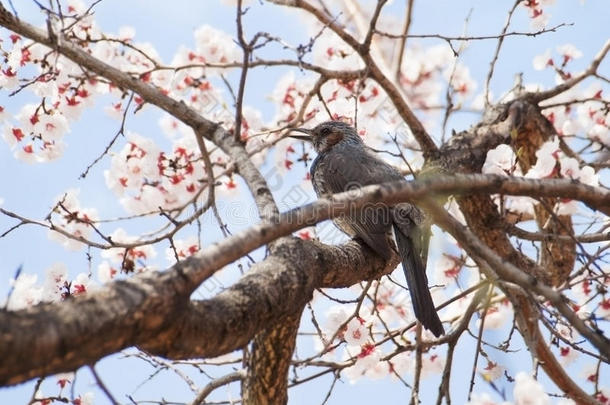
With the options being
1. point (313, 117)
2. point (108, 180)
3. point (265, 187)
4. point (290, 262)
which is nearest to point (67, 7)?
point (108, 180)

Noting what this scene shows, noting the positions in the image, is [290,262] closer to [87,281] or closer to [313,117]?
[87,281]

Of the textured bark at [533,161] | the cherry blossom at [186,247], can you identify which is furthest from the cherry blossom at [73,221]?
the textured bark at [533,161]

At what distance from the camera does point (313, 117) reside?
18.4 feet

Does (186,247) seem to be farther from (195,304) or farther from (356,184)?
(195,304)

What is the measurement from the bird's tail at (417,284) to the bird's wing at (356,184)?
0.10m

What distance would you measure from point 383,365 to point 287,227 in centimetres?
287

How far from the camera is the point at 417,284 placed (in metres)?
3.88

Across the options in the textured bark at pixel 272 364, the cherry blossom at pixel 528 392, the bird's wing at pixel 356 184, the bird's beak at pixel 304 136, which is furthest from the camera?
the bird's beak at pixel 304 136

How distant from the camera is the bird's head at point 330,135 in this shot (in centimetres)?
522

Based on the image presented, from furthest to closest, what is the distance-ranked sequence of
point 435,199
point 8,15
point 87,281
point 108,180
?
point 108,180 < point 87,281 < point 8,15 < point 435,199

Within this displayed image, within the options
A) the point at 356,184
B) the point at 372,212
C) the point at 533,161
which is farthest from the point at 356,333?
the point at 533,161

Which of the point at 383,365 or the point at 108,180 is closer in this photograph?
the point at 383,365

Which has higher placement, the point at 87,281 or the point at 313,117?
the point at 313,117

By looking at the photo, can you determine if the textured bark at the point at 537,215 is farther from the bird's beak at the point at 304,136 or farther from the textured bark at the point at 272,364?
the textured bark at the point at 272,364
